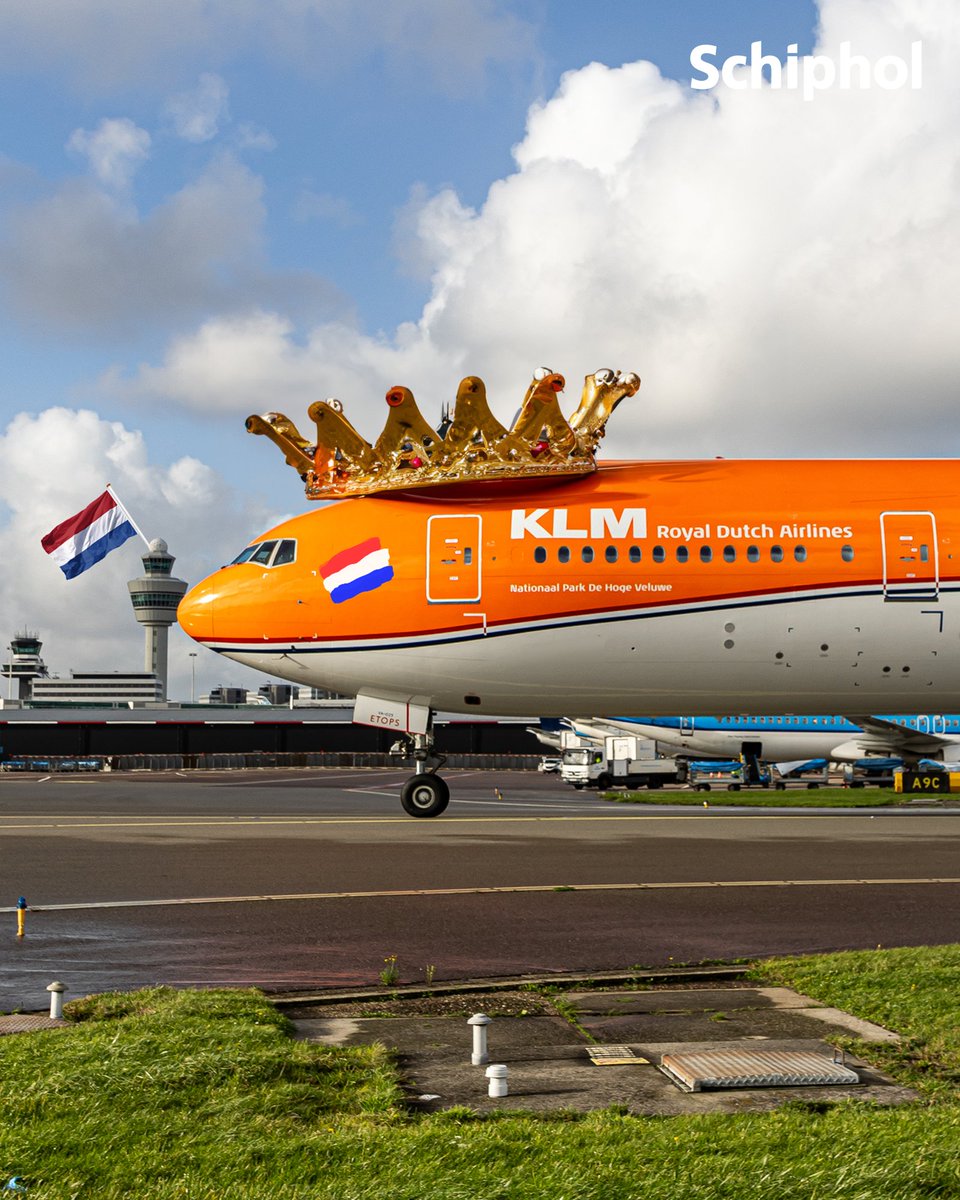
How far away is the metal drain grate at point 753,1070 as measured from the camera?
5.52 m

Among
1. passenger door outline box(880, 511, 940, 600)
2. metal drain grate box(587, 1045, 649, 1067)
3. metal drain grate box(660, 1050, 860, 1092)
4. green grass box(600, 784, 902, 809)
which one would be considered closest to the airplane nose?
passenger door outline box(880, 511, 940, 600)

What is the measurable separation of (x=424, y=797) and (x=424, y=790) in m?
0.14

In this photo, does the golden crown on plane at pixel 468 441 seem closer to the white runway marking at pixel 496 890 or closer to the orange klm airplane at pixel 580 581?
the orange klm airplane at pixel 580 581

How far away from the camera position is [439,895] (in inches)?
508

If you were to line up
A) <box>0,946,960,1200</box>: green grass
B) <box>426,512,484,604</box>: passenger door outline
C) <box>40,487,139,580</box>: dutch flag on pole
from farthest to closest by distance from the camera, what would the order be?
1. <box>40,487,139,580</box>: dutch flag on pole
2. <box>426,512,484,604</box>: passenger door outline
3. <box>0,946,960,1200</box>: green grass

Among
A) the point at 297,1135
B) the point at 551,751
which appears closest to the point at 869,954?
the point at 297,1135

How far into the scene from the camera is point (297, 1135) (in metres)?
4.70

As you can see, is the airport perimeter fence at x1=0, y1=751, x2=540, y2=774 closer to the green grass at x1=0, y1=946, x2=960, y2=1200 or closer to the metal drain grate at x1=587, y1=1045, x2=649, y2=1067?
the metal drain grate at x1=587, y1=1045, x2=649, y2=1067

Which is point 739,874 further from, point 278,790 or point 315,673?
point 278,790

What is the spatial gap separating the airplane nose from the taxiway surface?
3.96 m

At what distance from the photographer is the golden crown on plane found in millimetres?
22266

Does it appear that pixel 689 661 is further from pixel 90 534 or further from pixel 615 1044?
pixel 90 534

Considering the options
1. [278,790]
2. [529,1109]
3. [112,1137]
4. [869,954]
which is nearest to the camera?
[112,1137]

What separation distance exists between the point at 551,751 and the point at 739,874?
8602 centimetres
